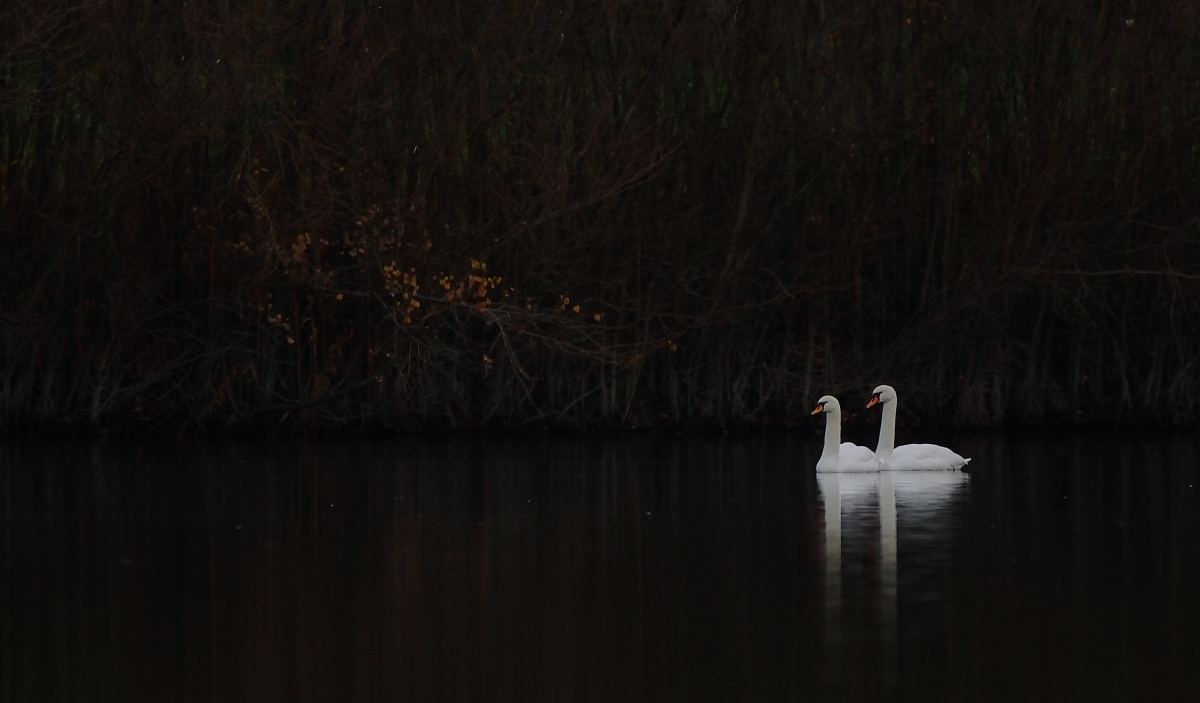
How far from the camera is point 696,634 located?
33.1 feet

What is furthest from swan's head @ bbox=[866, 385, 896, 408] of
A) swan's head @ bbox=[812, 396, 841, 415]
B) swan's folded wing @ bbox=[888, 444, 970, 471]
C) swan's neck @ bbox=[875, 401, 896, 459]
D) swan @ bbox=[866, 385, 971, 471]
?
swan's folded wing @ bbox=[888, 444, 970, 471]

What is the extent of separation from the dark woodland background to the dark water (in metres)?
4.91

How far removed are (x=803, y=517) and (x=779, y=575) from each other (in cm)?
354

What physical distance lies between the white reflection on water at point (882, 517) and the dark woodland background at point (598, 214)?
234 inches

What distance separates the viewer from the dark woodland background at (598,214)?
79.0ft

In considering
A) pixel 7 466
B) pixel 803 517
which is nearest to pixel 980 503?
pixel 803 517

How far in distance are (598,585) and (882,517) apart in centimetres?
448

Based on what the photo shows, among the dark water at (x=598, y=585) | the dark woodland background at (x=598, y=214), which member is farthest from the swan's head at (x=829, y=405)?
the dark woodland background at (x=598, y=214)

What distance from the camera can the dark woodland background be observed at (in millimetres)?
24078

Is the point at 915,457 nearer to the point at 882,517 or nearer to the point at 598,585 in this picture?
the point at 882,517

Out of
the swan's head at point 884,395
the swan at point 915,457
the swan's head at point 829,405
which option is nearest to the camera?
the swan at point 915,457

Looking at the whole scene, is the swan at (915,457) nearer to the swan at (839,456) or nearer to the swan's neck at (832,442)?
the swan at (839,456)

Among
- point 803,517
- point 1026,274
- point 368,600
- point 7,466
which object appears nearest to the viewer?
point 368,600

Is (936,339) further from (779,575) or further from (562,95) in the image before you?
(779,575)
